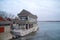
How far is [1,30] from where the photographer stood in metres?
19.7

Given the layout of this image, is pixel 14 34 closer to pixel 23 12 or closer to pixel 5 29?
pixel 5 29

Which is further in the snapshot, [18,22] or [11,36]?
[18,22]

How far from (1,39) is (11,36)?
280 centimetres

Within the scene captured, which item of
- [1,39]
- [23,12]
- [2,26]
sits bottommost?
[1,39]

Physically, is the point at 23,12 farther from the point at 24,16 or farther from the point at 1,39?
the point at 1,39

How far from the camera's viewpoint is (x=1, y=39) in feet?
61.2

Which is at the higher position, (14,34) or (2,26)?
(2,26)

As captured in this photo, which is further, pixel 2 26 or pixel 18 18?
pixel 18 18

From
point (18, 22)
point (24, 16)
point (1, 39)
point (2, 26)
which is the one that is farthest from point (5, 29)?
point (24, 16)

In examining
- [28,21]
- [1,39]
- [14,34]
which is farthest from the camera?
[28,21]

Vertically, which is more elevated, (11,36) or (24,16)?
(24,16)

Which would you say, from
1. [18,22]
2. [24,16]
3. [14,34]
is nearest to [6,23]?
[14,34]

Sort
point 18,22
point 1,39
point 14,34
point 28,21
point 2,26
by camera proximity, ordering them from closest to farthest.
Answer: point 1,39, point 2,26, point 14,34, point 18,22, point 28,21

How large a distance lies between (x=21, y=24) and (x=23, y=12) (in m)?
3.61
